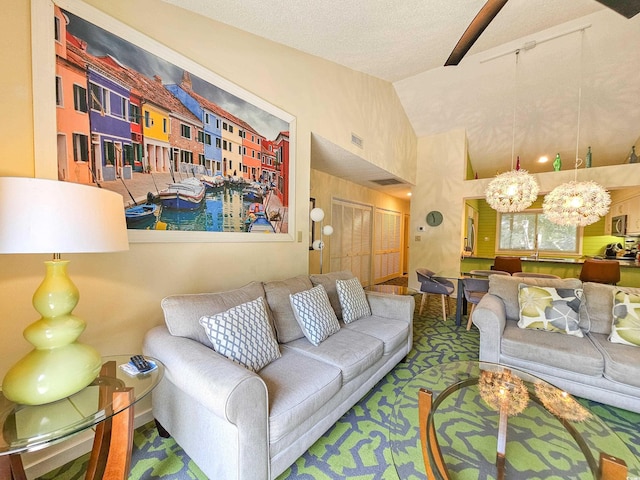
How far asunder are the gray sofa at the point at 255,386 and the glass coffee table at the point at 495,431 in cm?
37

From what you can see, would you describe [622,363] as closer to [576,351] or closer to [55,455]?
[576,351]

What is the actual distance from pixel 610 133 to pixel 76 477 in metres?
7.88

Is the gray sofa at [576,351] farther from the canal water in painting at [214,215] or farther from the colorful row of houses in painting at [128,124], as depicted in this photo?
the colorful row of houses in painting at [128,124]

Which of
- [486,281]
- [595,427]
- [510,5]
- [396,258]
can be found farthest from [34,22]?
[396,258]

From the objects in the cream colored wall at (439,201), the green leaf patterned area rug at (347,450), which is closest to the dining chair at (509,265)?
the cream colored wall at (439,201)

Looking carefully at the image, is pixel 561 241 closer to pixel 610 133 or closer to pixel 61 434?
pixel 610 133

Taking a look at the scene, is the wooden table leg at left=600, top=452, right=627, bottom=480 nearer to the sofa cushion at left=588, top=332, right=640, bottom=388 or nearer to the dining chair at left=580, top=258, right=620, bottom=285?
the sofa cushion at left=588, top=332, right=640, bottom=388

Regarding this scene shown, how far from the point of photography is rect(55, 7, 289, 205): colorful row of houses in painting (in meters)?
1.36

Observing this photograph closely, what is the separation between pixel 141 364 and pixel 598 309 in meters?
3.41

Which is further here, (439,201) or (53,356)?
(439,201)

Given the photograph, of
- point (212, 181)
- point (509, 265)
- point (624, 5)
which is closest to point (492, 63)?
point (624, 5)

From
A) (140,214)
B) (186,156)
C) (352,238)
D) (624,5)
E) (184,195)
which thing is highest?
(624,5)

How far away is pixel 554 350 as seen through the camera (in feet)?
6.42

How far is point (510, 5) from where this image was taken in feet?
8.04
